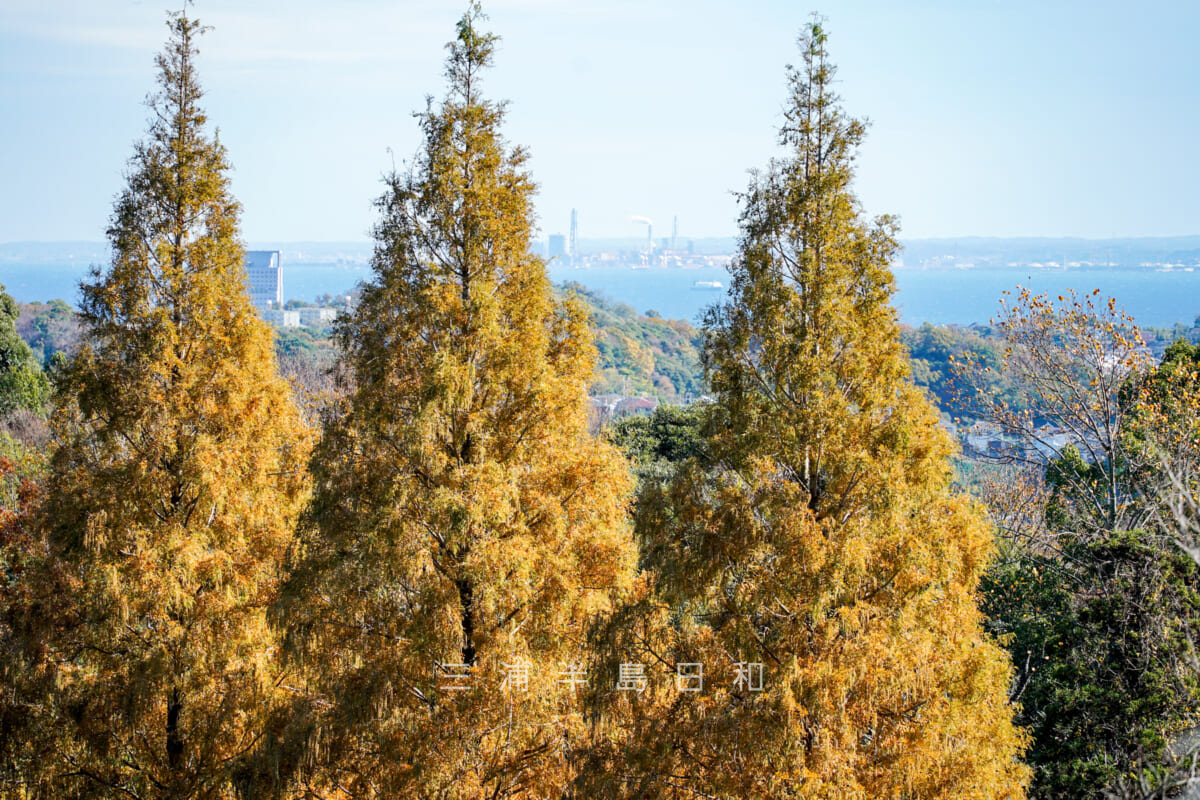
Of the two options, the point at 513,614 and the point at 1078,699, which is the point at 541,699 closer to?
the point at 513,614

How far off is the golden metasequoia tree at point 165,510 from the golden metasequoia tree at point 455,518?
1158 millimetres

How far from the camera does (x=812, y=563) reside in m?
6.50

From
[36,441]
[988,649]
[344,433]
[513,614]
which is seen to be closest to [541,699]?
[513,614]

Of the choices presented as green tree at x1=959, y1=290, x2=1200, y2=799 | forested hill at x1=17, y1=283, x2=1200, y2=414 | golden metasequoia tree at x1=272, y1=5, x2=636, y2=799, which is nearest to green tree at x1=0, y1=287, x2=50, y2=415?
forested hill at x1=17, y1=283, x2=1200, y2=414

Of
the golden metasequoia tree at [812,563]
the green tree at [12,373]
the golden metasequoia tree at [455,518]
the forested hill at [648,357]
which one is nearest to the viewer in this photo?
the golden metasequoia tree at [812,563]

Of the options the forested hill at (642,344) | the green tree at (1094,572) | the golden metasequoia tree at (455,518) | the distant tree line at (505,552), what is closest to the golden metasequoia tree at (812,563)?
the distant tree line at (505,552)

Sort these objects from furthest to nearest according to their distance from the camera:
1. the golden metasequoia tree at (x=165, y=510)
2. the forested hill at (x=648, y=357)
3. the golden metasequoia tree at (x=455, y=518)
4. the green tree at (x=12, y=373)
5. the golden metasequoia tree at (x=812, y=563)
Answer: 1. the forested hill at (x=648, y=357)
2. the green tree at (x=12, y=373)
3. the golden metasequoia tree at (x=165, y=510)
4. the golden metasequoia tree at (x=455, y=518)
5. the golden metasequoia tree at (x=812, y=563)

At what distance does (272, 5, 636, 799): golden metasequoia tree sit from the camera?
7227mm

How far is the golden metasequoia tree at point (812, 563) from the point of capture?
6496 mm

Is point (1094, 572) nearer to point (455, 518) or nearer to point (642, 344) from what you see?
point (455, 518)

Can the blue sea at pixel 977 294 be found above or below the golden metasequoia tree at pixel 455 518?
above

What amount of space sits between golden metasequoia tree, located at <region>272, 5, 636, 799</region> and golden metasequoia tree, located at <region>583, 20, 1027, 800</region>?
0.66m

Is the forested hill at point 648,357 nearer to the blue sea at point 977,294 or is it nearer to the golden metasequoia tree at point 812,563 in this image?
the blue sea at point 977,294

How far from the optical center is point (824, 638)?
661 cm
